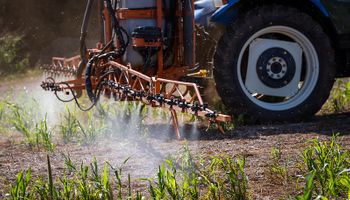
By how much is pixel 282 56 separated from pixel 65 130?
2.13 metres

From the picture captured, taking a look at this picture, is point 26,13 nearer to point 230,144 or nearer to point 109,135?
point 109,135

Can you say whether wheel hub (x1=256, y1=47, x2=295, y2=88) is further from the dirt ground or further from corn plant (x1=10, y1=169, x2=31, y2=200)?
corn plant (x1=10, y1=169, x2=31, y2=200)

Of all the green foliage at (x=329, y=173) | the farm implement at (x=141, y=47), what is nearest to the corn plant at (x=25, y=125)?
the farm implement at (x=141, y=47)

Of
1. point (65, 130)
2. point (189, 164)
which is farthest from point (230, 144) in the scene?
point (65, 130)

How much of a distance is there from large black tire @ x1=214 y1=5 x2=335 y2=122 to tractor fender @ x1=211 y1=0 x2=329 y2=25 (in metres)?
0.09

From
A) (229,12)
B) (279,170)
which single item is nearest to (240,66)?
(229,12)

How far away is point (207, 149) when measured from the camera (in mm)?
5270

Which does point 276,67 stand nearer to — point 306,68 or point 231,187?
point 306,68

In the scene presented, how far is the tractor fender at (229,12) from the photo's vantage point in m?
6.64

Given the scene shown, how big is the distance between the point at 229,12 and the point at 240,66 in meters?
0.52

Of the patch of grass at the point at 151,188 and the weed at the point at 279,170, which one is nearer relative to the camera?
the patch of grass at the point at 151,188

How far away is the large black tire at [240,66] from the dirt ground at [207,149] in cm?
21

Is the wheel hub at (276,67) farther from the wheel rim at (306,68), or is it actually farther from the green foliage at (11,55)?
the green foliage at (11,55)

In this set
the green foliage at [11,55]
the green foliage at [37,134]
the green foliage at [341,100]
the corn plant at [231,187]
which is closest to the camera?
the corn plant at [231,187]
